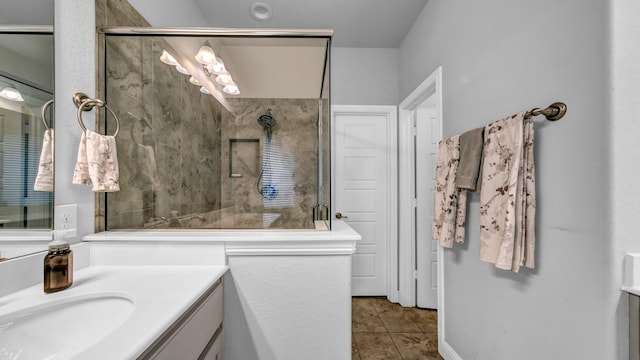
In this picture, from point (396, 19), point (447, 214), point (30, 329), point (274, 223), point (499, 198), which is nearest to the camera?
point (30, 329)

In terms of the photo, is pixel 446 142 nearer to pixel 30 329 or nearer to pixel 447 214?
pixel 447 214

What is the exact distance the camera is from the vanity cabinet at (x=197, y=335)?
649mm

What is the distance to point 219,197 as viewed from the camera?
63.8 inches

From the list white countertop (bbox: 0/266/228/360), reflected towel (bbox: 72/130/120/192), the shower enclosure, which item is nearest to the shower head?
the shower enclosure

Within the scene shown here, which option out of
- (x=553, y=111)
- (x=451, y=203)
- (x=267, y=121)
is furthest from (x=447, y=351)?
(x=267, y=121)

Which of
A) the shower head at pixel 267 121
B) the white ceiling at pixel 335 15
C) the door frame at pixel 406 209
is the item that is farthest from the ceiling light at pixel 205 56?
the door frame at pixel 406 209

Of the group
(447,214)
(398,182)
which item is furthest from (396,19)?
(447,214)

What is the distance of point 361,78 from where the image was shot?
264 cm

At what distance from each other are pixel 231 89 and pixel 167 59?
0.37m

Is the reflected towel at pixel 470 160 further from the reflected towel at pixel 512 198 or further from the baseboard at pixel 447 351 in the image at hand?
the baseboard at pixel 447 351

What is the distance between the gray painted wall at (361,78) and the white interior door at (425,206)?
1.40ft

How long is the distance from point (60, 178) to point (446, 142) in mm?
2015

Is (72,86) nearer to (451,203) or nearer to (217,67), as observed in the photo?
(217,67)

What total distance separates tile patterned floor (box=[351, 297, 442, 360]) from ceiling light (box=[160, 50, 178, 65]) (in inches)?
89.2
